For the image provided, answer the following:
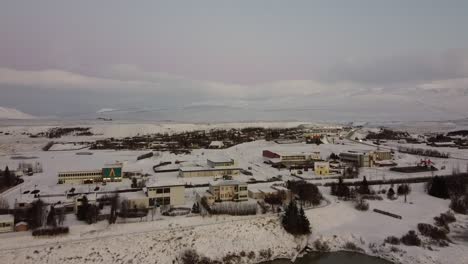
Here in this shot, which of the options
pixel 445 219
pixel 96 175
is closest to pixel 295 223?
pixel 445 219

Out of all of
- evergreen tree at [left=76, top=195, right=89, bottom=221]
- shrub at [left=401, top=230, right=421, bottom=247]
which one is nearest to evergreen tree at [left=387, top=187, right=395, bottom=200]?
shrub at [left=401, top=230, right=421, bottom=247]

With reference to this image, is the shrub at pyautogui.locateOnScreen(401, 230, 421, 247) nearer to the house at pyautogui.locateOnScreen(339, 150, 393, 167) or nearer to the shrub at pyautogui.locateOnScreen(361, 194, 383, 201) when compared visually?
the shrub at pyautogui.locateOnScreen(361, 194, 383, 201)

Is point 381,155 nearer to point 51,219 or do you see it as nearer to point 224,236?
point 224,236

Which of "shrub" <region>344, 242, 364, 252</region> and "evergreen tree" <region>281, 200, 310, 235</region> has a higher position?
"evergreen tree" <region>281, 200, 310, 235</region>

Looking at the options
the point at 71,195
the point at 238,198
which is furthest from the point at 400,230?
the point at 71,195

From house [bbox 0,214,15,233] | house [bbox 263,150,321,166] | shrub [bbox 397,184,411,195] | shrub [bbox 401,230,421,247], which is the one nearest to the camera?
house [bbox 0,214,15,233]

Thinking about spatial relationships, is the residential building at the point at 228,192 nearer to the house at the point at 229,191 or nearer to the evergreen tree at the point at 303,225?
the house at the point at 229,191

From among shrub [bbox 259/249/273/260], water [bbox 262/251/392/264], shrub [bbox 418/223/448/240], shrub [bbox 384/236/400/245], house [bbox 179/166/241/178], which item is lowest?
water [bbox 262/251/392/264]
